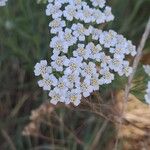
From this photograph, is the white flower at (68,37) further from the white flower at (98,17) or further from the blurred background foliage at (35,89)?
the blurred background foliage at (35,89)

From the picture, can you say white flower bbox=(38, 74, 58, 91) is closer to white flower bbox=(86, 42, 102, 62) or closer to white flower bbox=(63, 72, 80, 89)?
white flower bbox=(63, 72, 80, 89)

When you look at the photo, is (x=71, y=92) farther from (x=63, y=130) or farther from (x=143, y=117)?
(x=63, y=130)

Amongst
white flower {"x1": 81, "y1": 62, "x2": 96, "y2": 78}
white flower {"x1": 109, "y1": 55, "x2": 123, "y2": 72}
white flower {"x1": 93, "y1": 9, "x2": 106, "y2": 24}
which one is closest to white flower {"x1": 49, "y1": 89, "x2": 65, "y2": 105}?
white flower {"x1": 81, "y1": 62, "x2": 96, "y2": 78}

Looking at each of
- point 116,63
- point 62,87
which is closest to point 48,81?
point 62,87

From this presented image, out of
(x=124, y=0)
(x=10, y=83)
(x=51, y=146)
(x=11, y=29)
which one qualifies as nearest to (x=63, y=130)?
(x=51, y=146)

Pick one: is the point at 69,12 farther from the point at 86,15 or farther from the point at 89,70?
the point at 89,70

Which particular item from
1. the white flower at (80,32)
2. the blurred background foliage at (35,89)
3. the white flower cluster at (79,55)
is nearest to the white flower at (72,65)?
the white flower cluster at (79,55)
